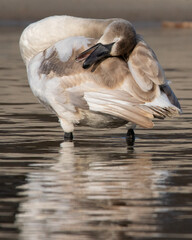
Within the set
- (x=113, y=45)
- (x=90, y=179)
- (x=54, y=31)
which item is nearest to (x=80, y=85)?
(x=113, y=45)

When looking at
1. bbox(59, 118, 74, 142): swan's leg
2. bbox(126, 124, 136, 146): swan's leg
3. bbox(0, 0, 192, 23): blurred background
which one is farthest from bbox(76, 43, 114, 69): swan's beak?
bbox(0, 0, 192, 23): blurred background

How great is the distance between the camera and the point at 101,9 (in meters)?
48.9

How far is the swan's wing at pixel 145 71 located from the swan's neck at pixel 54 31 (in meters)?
1.55

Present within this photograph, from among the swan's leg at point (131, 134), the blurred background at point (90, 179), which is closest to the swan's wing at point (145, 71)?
the blurred background at point (90, 179)

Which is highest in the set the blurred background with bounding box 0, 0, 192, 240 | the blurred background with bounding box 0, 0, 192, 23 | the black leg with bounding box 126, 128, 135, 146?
the blurred background with bounding box 0, 0, 192, 240

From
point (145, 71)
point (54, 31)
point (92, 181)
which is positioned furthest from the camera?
point (54, 31)

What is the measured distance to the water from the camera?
6.52 metres

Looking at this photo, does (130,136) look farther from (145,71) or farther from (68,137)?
(145,71)

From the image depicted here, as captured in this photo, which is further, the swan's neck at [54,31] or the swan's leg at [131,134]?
the swan's neck at [54,31]

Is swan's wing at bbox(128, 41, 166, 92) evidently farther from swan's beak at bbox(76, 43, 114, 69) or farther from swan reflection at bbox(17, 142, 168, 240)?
swan reflection at bbox(17, 142, 168, 240)

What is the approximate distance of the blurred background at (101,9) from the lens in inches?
1832

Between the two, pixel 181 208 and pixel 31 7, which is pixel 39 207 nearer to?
pixel 181 208

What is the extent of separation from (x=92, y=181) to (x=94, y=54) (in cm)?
227

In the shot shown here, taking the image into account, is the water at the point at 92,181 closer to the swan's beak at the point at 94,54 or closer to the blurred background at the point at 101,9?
the swan's beak at the point at 94,54
